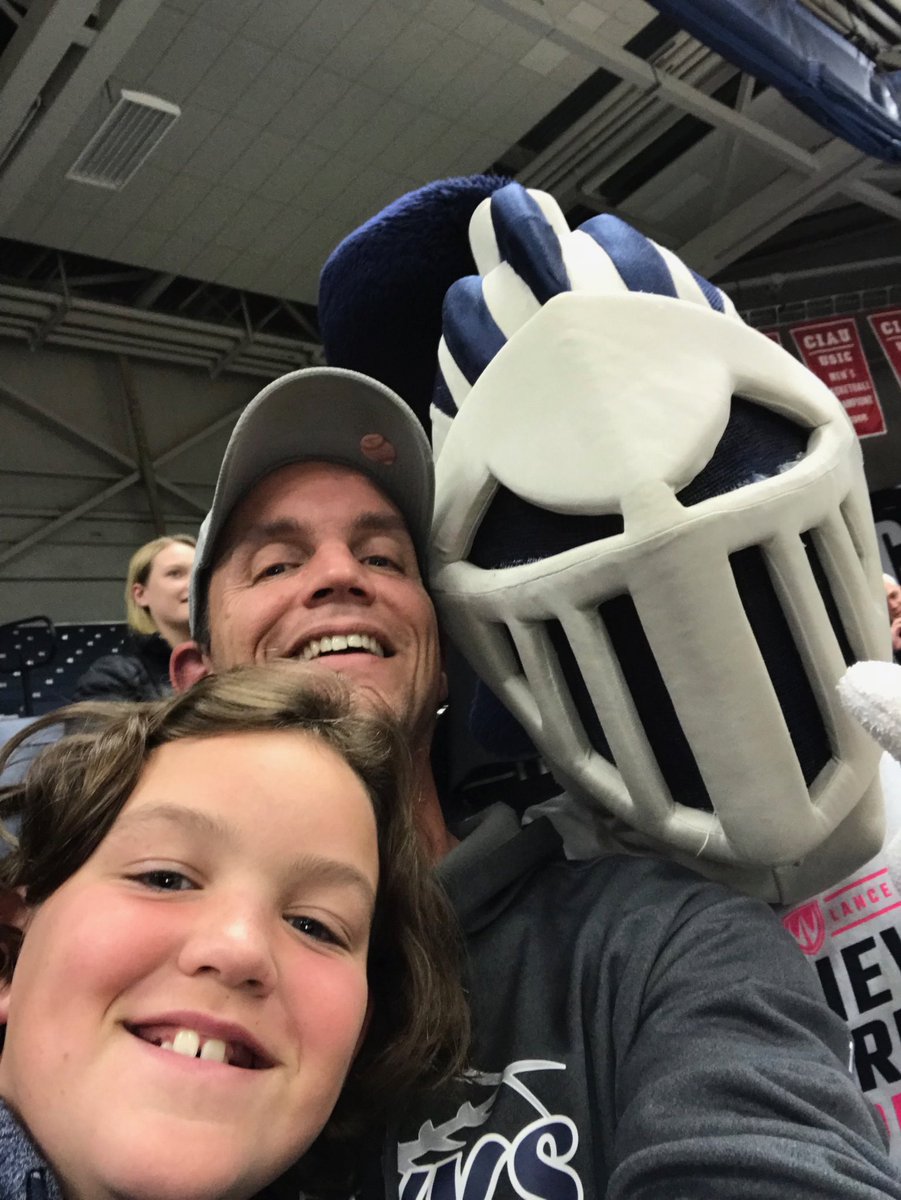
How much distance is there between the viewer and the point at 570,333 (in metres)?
0.75

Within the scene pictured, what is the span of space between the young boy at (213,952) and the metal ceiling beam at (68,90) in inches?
91.4

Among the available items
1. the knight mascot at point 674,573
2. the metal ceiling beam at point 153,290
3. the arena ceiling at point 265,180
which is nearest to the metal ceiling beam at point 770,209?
the arena ceiling at point 265,180

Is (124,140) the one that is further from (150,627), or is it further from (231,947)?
(231,947)

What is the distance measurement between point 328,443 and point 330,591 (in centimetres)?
19

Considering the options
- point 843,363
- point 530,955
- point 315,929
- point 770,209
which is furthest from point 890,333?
point 315,929

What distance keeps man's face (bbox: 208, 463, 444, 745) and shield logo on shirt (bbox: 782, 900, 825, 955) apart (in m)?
0.41

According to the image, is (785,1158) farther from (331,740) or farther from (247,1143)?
(331,740)

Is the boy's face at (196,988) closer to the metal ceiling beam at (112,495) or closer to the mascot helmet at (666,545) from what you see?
the mascot helmet at (666,545)

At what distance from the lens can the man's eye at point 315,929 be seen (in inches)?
25.0

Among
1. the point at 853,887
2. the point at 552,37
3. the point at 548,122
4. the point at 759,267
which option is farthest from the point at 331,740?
the point at 759,267

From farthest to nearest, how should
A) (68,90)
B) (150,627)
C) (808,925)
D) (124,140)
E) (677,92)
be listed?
(677,92) → (124,140) → (68,90) → (150,627) → (808,925)

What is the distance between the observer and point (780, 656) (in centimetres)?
74

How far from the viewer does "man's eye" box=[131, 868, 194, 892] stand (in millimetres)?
607

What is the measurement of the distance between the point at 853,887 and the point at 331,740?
529mm
